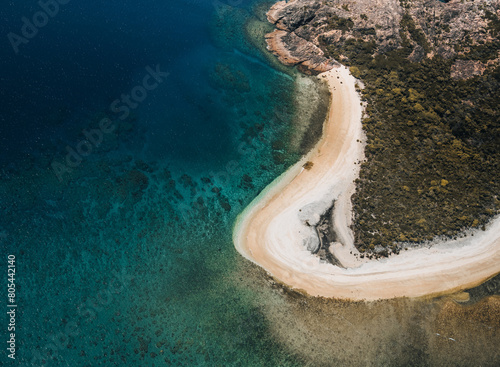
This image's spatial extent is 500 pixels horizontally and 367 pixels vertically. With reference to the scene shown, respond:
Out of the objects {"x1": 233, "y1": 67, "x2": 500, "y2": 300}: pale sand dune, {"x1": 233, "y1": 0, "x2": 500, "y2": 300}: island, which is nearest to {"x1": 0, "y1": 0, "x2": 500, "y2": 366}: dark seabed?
{"x1": 233, "y1": 67, "x2": 500, "y2": 300}: pale sand dune

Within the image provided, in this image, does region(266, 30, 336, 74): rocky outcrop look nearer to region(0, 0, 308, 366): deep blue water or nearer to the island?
the island

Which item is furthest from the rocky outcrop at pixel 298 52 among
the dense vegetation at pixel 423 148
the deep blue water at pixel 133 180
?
the dense vegetation at pixel 423 148

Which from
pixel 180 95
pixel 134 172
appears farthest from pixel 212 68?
pixel 134 172

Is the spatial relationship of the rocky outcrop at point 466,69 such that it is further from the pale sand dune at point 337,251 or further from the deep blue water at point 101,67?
the deep blue water at point 101,67

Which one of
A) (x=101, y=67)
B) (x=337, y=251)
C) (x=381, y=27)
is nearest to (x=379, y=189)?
(x=337, y=251)

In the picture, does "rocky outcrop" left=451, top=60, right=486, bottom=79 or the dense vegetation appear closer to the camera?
the dense vegetation
